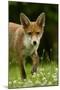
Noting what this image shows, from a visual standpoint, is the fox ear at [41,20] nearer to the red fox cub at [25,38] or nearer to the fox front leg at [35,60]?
the red fox cub at [25,38]

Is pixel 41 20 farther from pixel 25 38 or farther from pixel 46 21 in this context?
pixel 25 38

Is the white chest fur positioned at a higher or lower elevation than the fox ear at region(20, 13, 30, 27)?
lower

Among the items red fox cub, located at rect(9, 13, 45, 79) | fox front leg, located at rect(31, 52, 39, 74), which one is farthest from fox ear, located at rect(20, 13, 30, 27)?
fox front leg, located at rect(31, 52, 39, 74)

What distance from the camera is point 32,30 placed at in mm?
2496

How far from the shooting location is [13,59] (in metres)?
2.43

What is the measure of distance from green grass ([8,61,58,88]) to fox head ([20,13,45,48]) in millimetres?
227

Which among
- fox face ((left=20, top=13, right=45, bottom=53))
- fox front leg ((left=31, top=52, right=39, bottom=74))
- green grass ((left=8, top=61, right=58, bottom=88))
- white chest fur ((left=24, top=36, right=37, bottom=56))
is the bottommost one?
green grass ((left=8, top=61, right=58, bottom=88))

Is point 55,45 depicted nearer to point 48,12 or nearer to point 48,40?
point 48,40

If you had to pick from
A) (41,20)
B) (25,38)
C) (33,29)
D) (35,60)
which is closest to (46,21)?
(41,20)

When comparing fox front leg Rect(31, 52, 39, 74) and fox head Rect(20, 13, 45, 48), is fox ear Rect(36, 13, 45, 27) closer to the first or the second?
fox head Rect(20, 13, 45, 48)

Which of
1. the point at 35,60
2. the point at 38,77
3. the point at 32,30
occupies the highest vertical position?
the point at 32,30

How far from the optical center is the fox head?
2479 mm

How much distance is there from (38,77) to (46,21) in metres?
0.54

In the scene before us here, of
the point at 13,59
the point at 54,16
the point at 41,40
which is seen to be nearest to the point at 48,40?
the point at 41,40
